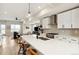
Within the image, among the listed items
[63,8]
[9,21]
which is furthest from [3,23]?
[63,8]

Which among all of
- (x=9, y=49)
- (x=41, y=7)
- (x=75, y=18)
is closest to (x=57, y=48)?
(x=75, y=18)

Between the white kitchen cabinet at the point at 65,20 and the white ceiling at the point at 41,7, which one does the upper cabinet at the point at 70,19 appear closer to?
the white kitchen cabinet at the point at 65,20

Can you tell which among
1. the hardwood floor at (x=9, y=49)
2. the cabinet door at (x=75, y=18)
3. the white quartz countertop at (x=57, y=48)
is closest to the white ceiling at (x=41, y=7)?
the cabinet door at (x=75, y=18)

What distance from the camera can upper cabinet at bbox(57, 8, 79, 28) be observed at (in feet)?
12.5

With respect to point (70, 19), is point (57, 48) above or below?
below

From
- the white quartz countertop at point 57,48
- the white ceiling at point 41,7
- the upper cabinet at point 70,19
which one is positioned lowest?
the white quartz countertop at point 57,48

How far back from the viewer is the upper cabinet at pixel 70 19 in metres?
3.80

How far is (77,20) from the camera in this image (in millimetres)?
3742

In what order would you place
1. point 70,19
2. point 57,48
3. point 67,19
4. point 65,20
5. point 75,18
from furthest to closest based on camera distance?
point 65,20 < point 67,19 < point 70,19 < point 75,18 < point 57,48

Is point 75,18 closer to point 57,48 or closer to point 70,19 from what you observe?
point 70,19

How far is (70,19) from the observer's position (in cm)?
420

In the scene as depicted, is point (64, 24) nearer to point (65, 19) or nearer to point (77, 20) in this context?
point (65, 19)
